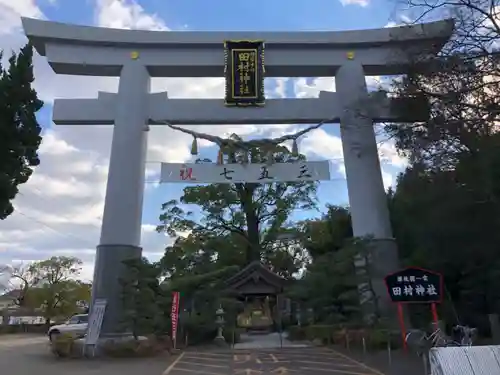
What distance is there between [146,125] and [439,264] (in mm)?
9094

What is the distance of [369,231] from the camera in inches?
494

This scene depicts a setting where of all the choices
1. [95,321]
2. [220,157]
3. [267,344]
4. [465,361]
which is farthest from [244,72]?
[465,361]

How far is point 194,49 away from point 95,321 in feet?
26.0

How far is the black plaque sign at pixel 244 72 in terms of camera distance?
1324 centimetres

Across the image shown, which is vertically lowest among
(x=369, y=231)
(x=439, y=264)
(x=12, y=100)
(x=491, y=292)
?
(x=491, y=292)

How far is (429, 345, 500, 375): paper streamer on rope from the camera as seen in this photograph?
3779 mm

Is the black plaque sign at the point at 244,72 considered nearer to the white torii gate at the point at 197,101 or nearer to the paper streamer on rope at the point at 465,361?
the white torii gate at the point at 197,101

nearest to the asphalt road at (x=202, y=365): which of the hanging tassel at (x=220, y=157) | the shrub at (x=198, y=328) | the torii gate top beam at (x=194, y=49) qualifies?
the shrub at (x=198, y=328)

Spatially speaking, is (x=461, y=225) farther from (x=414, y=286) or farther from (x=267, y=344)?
(x=267, y=344)

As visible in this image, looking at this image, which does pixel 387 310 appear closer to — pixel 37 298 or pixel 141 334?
pixel 141 334

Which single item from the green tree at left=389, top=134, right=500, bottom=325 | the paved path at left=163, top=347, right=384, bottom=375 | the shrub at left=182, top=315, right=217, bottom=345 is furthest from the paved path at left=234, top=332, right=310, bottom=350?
the green tree at left=389, top=134, right=500, bottom=325

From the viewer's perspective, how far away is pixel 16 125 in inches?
344

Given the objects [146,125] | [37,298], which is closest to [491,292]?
[146,125]

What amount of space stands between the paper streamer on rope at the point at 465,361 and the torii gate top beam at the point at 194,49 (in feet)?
33.1
